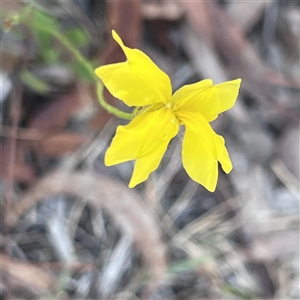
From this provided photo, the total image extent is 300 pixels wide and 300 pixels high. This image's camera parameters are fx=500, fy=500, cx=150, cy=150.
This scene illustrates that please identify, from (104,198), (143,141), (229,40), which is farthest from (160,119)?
(229,40)

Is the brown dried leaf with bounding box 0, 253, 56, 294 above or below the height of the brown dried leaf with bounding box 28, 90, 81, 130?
below

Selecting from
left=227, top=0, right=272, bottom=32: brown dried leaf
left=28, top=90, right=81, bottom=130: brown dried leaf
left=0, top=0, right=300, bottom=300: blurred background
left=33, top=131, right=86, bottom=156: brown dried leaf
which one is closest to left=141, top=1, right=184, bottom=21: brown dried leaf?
left=0, top=0, right=300, bottom=300: blurred background

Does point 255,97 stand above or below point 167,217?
above

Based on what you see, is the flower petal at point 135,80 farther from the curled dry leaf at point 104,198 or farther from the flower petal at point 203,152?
the curled dry leaf at point 104,198

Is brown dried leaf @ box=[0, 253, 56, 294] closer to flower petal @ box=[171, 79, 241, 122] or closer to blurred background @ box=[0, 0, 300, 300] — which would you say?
blurred background @ box=[0, 0, 300, 300]

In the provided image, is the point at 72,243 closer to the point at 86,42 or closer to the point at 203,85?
the point at 86,42

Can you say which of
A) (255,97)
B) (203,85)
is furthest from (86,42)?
(203,85)
